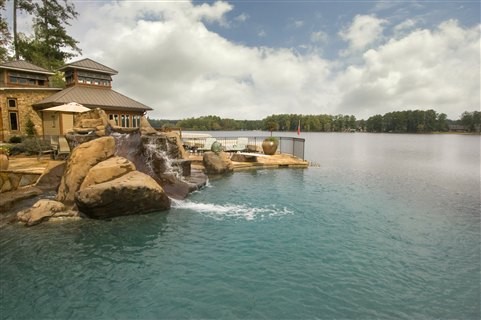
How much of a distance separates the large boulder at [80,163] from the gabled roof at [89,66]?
789 inches

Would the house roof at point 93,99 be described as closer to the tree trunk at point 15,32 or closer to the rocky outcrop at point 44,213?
the tree trunk at point 15,32

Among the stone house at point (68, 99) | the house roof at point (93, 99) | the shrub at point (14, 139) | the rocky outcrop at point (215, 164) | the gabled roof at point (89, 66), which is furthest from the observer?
Answer: the gabled roof at point (89, 66)

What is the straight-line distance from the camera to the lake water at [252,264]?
485 centimetres

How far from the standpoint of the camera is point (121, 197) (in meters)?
8.91

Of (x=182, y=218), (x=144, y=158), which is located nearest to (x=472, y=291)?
(x=182, y=218)

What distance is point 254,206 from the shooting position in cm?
1079

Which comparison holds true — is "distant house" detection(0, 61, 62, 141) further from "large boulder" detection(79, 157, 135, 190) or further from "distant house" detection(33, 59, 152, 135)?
"large boulder" detection(79, 157, 135, 190)

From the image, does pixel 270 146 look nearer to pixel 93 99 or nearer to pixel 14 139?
pixel 93 99

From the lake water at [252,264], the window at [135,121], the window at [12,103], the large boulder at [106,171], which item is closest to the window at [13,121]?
the window at [12,103]

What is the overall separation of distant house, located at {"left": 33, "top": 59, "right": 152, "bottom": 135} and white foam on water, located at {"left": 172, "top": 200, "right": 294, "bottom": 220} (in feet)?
57.2

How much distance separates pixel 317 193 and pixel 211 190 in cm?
505

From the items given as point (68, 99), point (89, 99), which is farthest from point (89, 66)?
point (68, 99)

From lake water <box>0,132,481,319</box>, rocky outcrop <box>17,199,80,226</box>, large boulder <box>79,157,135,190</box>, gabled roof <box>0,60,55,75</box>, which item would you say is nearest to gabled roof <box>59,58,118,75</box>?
gabled roof <box>0,60,55,75</box>

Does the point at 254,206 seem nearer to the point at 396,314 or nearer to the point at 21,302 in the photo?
the point at 396,314
